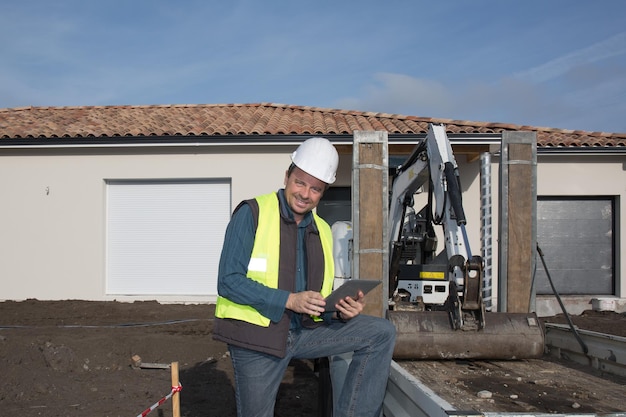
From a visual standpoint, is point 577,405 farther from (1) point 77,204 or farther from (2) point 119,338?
(1) point 77,204

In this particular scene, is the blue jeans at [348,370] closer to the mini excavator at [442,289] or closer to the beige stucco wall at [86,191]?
the mini excavator at [442,289]

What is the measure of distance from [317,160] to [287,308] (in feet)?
2.48

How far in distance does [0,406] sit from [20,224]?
8037 millimetres

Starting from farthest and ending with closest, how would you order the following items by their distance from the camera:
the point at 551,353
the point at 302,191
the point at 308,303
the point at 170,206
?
the point at 170,206, the point at 551,353, the point at 302,191, the point at 308,303

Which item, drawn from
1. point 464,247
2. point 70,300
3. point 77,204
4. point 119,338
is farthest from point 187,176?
point 464,247

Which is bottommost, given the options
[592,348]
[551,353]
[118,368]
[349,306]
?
[118,368]

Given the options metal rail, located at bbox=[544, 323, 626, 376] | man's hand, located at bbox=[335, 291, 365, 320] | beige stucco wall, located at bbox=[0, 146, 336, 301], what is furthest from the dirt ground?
man's hand, located at bbox=[335, 291, 365, 320]

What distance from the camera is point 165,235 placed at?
13.2m

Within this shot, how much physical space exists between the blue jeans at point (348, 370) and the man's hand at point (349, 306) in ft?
0.33

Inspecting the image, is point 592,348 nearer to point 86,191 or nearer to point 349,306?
point 349,306

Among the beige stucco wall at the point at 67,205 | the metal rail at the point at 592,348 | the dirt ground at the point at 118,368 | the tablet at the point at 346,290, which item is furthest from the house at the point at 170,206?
the tablet at the point at 346,290

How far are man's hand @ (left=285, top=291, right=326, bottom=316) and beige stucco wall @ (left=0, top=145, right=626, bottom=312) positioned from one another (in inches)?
391

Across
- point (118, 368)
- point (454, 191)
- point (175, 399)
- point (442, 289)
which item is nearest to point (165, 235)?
point (118, 368)

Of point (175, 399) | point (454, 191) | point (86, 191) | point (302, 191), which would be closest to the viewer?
point (302, 191)
